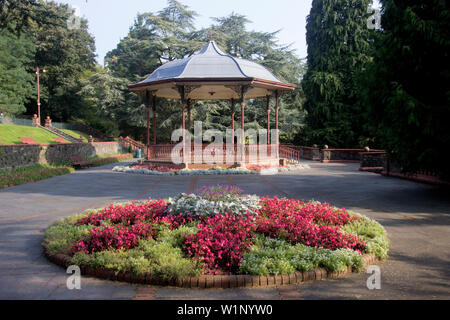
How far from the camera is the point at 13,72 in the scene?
38.5m

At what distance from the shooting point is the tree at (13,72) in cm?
3800

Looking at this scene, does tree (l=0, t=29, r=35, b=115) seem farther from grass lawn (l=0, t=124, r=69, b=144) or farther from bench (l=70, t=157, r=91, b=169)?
bench (l=70, t=157, r=91, b=169)

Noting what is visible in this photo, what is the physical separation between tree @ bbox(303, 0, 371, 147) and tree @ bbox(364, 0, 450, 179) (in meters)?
17.9

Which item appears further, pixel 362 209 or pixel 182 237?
pixel 362 209

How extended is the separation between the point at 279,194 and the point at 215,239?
5888 millimetres

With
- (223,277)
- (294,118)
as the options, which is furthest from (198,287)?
(294,118)

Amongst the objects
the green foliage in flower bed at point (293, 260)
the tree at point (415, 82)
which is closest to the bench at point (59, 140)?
the tree at point (415, 82)

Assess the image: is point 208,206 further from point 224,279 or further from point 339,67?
point 339,67

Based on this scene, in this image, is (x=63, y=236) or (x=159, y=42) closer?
(x=63, y=236)

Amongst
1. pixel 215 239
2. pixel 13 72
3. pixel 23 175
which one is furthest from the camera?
pixel 13 72

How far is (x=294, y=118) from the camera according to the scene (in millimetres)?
30688

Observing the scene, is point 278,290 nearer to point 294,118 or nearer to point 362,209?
point 362,209

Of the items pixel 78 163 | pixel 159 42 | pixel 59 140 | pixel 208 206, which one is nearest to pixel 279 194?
pixel 208 206
